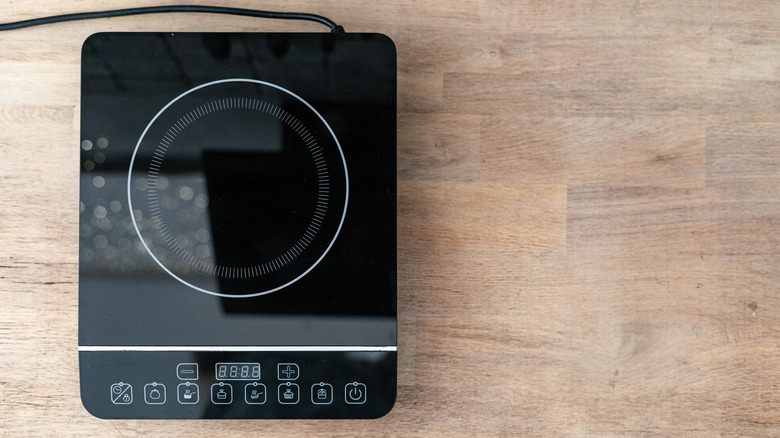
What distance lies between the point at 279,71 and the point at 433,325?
0.34 m

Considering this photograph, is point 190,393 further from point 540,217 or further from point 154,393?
point 540,217

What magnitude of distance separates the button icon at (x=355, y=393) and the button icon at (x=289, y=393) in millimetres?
53

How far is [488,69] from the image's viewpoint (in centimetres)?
73

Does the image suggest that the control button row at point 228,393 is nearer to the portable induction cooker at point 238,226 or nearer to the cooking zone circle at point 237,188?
the portable induction cooker at point 238,226

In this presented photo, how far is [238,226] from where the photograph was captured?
0.69m

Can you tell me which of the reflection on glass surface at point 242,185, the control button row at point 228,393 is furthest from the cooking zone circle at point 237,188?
the control button row at point 228,393

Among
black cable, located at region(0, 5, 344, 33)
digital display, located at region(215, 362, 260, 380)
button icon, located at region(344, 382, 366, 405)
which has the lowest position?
button icon, located at region(344, 382, 366, 405)

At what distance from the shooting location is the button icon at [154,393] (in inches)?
26.6

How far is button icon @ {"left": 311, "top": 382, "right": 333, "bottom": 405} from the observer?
681 mm

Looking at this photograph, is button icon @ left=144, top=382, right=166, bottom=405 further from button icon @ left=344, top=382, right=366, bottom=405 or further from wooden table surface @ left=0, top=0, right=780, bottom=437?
button icon @ left=344, top=382, right=366, bottom=405

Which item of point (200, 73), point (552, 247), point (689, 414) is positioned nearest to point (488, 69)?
point (552, 247)

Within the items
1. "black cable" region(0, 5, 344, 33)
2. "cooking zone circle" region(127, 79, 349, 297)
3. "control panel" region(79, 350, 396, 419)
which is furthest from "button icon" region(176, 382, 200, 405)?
"black cable" region(0, 5, 344, 33)

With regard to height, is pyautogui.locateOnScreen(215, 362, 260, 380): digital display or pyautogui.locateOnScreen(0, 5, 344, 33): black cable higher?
pyautogui.locateOnScreen(0, 5, 344, 33): black cable

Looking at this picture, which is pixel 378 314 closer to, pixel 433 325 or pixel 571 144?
pixel 433 325
